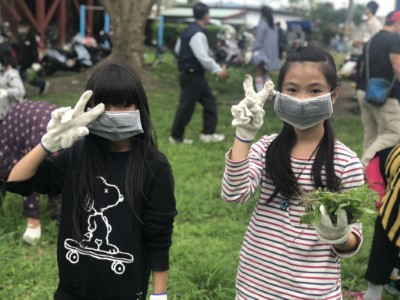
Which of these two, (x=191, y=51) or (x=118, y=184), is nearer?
(x=118, y=184)

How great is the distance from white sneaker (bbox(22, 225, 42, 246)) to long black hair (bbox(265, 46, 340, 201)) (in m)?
2.38

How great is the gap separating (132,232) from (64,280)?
1.02ft

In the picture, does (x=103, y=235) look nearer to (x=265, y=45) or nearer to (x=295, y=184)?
(x=295, y=184)

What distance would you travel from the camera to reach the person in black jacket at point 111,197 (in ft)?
6.23

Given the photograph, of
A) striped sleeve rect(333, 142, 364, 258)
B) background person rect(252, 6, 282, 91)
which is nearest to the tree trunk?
background person rect(252, 6, 282, 91)

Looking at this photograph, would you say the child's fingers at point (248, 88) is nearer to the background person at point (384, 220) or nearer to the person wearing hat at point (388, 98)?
the background person at point (384, 220)

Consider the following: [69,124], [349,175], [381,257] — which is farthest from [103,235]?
[381,257]

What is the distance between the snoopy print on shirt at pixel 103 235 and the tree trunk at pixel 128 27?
914 centimetres

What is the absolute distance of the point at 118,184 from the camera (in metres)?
1.92

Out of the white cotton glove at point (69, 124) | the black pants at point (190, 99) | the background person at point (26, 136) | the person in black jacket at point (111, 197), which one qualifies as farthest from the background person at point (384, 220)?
the black pants at point (190, 99)

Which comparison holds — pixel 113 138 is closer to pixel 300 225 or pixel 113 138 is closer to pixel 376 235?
pixel 300 225

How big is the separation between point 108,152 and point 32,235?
212 centimetres

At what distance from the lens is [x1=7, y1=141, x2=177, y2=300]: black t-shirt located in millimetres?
1922

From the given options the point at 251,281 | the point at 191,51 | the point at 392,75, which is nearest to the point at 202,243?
the point at 251,281
